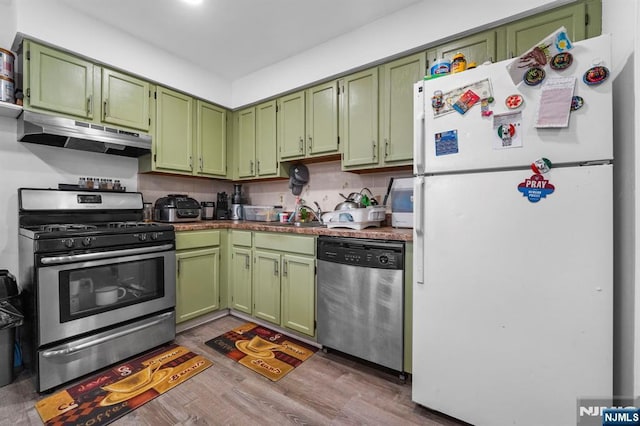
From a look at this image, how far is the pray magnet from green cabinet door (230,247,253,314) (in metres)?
2.17

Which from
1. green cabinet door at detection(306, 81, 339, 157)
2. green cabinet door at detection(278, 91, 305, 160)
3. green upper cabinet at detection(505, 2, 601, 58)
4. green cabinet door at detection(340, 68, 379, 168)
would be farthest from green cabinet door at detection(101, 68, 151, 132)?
green upper cabinet at detection(505, 2, 601, 58)

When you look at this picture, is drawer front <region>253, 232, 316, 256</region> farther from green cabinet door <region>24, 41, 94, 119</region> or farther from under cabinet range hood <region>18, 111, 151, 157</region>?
green cabinet door <region>24, 41, 94, 119</region>

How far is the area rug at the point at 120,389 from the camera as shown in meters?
1.46

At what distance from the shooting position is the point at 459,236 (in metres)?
1.37

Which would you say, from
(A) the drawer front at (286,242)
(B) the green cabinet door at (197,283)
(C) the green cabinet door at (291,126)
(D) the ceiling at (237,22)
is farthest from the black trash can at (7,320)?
(C) the green cabinet door at (291,126)

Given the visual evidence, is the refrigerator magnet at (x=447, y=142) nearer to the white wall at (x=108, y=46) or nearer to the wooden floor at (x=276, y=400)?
the wooden floor at (x=276, y=400)

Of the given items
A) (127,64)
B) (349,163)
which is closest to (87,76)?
(127,64)

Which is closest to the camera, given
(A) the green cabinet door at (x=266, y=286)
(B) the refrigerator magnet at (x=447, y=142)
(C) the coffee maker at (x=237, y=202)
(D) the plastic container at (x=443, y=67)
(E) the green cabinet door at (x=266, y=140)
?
(B) the refrigerator magnet at (x=447, y=142)

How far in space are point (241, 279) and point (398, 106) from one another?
205cm

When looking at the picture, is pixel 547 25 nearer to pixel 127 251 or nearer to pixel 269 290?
pixel 269 290

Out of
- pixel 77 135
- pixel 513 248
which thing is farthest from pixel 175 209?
pixel 513 248

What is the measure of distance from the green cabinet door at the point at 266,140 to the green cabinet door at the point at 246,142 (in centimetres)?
6

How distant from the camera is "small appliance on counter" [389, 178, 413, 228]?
219 centimetres

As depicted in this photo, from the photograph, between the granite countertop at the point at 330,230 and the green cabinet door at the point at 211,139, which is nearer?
the granite countertop at the point at 330,230
